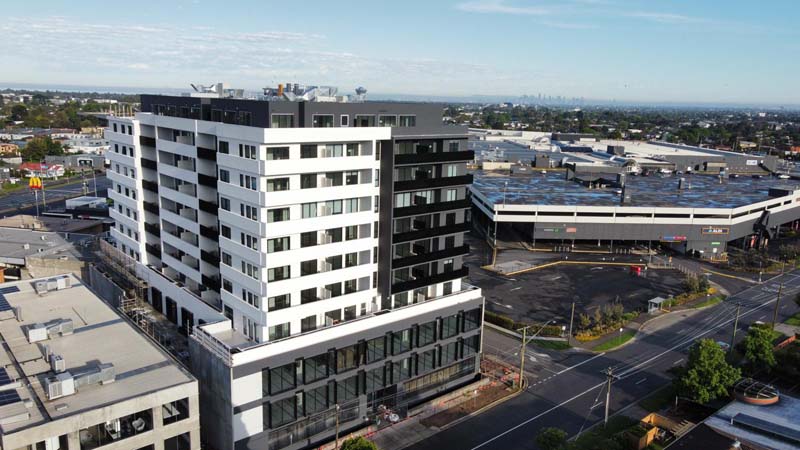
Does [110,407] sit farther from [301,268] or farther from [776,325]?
[776,325]

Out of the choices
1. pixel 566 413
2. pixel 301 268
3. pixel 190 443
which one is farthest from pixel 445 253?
pixel 190 443

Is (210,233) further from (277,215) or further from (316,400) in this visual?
(316,400)

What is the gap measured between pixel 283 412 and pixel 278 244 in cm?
1532

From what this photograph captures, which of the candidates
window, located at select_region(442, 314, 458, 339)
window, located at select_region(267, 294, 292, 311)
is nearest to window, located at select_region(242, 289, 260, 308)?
window, located at select_region(267, 294, 292, 311)

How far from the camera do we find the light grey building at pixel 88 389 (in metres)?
40.5

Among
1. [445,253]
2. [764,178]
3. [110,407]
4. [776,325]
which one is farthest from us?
[764,178]

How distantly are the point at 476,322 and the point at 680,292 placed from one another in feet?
167

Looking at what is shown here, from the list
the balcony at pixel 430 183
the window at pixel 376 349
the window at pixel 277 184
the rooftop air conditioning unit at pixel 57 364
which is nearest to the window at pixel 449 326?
the window at pixel 376 349

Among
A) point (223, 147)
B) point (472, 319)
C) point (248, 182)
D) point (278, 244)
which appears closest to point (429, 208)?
point (472, 319)

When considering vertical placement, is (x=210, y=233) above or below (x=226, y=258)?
above

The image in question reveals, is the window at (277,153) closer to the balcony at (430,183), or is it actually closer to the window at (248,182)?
the window at (248,182)

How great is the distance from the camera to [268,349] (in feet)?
169

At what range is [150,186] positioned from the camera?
243ft

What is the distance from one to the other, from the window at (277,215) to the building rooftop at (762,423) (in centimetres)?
4246
